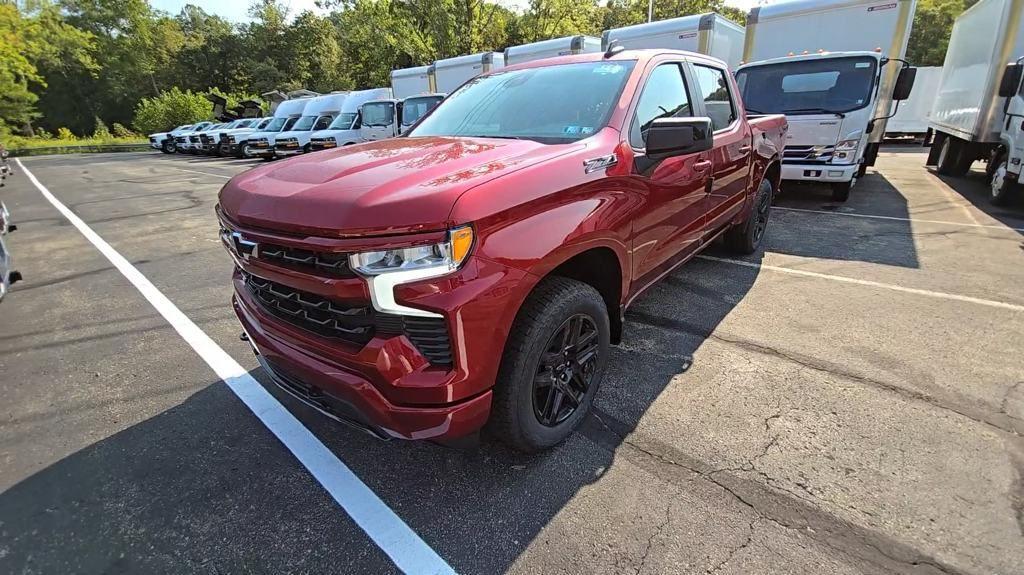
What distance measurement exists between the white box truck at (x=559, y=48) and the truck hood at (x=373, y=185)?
11.7m

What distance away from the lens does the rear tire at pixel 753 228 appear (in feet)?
17.4

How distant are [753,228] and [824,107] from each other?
144 inches

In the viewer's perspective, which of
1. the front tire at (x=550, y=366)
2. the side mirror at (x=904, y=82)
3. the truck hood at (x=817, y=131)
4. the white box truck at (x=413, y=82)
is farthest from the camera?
the white box truck at (x=413, y=82)

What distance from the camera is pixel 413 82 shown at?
19.8 meters

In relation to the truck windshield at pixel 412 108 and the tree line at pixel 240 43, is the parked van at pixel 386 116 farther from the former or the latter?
the tree line at pixel 240 43

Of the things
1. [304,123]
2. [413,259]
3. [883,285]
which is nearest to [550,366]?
[413,259]

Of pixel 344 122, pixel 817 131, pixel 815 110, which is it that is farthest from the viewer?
pixel 344 122

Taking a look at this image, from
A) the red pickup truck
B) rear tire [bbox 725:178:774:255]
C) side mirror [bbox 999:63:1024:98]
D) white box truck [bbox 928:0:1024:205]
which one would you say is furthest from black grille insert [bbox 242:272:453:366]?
side mirror [bbox 999:63:1024:98]

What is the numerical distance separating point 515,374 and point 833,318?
10.3 feet

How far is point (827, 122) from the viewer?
731 cm

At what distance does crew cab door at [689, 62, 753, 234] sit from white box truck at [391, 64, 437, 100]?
16070 millimetres

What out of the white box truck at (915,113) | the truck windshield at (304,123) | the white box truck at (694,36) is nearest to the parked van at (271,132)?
the truck windshield at (304,123)

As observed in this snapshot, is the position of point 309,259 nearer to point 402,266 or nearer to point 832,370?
point 402,266

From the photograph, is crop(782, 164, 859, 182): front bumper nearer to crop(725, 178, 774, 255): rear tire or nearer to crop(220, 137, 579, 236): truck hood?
crop(725, 178, 774, 255): rear tire
